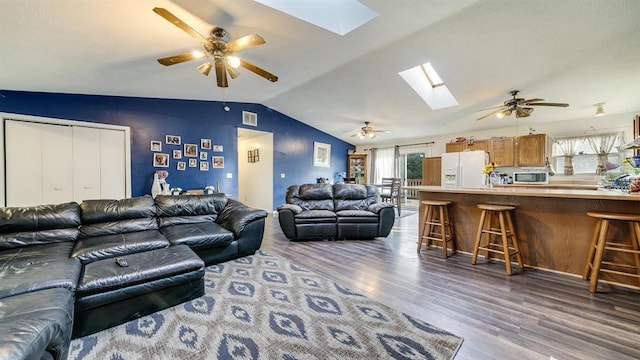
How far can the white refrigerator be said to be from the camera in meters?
5.81

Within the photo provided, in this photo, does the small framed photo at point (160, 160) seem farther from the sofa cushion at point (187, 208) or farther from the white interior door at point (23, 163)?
the sofa cushion at point (187, 208)

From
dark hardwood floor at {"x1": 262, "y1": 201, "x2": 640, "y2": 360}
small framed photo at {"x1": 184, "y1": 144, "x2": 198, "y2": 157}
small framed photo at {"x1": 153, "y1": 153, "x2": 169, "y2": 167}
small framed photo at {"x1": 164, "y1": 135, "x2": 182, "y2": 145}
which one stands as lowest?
dark hardwood floor at {"x1": 262, "y1": 201, "x2": 640, "y2": 360}

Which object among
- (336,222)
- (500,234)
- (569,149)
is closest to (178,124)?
(336,222)

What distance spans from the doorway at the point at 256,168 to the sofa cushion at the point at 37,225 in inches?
154

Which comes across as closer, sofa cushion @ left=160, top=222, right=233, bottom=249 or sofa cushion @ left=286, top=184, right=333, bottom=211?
sofa cushion @ left=160, top=222, right=233, bottom=249

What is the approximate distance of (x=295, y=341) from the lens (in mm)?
1564

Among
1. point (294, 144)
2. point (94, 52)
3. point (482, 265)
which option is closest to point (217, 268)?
point (94, 52)

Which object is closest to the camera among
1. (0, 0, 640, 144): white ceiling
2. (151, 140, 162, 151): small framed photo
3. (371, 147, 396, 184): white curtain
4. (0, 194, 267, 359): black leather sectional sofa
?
(0, 194, 267, 359): black leather sectional sofa

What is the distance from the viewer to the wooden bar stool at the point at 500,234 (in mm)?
2621

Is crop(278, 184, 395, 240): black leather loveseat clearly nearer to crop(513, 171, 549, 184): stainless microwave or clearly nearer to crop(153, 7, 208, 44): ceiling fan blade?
crop(153, 7, 208, 44): ceiling fan blade

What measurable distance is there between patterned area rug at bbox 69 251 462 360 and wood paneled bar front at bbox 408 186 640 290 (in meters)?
2.00

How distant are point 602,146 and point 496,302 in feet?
19.2

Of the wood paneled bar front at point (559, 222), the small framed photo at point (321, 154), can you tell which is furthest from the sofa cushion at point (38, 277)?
the small framed photo at point (321, 154)

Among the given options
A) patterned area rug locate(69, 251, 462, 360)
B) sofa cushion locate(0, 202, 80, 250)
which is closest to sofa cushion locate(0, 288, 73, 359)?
patterned area rug locate(69, 251, 462, 360)
